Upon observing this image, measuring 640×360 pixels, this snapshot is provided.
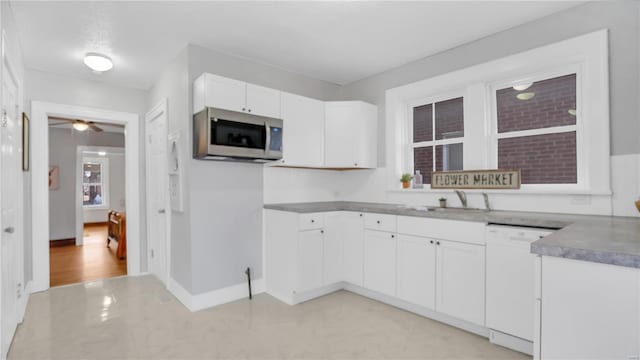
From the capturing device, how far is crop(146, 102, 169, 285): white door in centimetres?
372

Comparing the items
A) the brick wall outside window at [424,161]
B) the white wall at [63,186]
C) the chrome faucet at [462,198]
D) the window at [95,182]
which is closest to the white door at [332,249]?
the brick wall outside window at [424,161]

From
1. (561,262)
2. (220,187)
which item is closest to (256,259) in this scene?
(220,187)

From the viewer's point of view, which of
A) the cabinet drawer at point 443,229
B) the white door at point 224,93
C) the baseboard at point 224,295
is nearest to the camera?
the cabinet drawer at point 443,229

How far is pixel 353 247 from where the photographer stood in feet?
11.1

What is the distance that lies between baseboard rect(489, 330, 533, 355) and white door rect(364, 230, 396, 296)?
86 cm

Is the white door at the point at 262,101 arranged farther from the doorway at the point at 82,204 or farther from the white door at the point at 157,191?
the doorway at the point at 82,204

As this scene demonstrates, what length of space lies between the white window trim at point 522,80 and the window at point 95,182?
30.3ft

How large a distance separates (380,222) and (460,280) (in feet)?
2.83

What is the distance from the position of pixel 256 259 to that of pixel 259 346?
119cm

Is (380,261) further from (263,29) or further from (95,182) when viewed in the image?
(95,182)

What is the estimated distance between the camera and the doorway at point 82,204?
4.73 metres

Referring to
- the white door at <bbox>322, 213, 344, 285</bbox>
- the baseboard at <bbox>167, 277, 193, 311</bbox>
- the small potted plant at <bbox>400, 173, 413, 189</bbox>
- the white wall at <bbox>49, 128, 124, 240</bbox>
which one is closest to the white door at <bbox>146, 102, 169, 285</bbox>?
the baseboard at <bbox>167, 277, 193, 311</bbox>

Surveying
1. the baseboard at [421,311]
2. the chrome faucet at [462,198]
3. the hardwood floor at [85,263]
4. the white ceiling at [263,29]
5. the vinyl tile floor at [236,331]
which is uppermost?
the white ceiling at [263,29]

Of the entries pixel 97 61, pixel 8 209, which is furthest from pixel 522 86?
pixel 8 209
